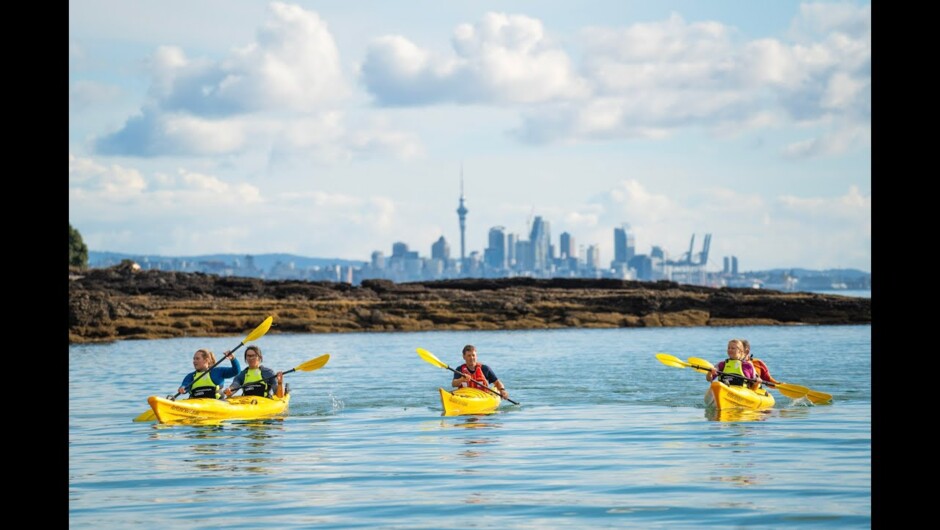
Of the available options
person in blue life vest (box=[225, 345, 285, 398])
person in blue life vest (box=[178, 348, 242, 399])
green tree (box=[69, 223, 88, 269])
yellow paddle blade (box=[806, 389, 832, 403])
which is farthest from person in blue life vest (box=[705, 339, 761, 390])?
green tree (box=[69, 223, 88, 269])

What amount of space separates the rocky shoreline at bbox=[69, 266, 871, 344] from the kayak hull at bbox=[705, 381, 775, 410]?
35.7 m

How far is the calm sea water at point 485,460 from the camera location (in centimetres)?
1120

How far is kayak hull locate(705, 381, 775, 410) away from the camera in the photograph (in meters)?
20.0

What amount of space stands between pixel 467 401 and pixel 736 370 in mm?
4808

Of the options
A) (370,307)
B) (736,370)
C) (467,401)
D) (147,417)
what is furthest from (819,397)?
(370,307)

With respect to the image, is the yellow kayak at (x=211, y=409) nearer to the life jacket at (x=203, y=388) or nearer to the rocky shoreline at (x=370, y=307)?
the life jacket at (x=203, y=388)

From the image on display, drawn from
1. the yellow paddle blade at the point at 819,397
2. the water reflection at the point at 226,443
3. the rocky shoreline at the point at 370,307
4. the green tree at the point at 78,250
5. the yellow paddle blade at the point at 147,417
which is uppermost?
the green tree at the point at 78,250

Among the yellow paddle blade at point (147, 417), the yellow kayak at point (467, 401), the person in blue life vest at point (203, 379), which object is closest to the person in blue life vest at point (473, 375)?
the yellow kayak at point (467, 401)

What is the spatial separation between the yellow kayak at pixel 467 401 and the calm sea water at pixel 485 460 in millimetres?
278

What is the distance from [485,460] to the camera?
1499cm

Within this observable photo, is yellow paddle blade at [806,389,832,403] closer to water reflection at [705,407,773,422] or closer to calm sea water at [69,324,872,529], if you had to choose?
calm sea water at [69,324,872,529]

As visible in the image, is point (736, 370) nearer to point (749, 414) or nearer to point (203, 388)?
point (749, 414)

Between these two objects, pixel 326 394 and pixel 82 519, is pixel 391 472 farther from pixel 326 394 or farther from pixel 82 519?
pixel 326 394
